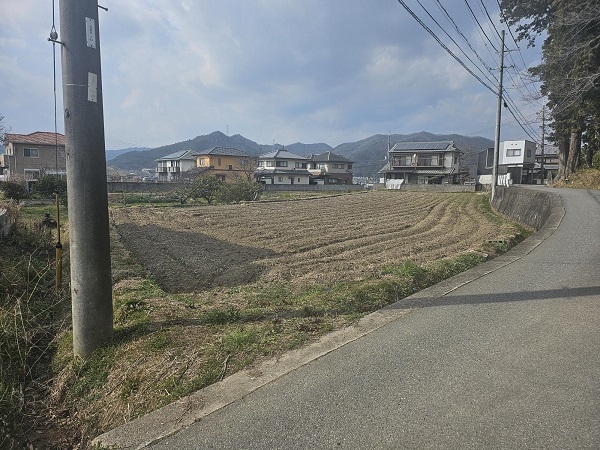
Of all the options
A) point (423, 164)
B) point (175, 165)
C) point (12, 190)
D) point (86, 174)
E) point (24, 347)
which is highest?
point (175, 165)

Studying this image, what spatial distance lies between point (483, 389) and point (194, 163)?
203ft

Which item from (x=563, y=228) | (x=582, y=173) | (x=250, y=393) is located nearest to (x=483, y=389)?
(x=250, y=393)

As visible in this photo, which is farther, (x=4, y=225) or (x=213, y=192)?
(x=213, y=192)

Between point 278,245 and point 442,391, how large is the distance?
25.0 ft

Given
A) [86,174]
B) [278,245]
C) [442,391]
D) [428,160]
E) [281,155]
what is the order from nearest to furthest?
[442,391], [86,174], [278,245], [428,160], [281,155]

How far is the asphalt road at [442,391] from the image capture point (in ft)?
6.93

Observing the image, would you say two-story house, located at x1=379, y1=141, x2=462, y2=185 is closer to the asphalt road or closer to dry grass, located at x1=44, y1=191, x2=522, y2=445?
dry grass, located at x1=44, y1=191, x2=522, y2=445

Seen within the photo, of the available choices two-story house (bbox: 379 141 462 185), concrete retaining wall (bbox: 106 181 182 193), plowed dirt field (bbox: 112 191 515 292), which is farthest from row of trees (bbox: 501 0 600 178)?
concrete retaining wall (bbox: 106 181 182 193)

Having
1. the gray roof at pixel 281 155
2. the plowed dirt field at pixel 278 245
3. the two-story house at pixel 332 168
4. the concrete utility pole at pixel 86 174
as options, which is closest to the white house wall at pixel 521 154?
the two-story house at pixel 332 168

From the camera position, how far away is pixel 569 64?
17547mm

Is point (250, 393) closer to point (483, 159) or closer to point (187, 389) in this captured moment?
point (187, 389)

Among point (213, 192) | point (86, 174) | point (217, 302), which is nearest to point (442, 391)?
point (217, 302)

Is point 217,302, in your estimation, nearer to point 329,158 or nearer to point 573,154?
point 573,154

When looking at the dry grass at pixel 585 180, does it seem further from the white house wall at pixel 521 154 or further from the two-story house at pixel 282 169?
the two-story house at pixel 282 169
